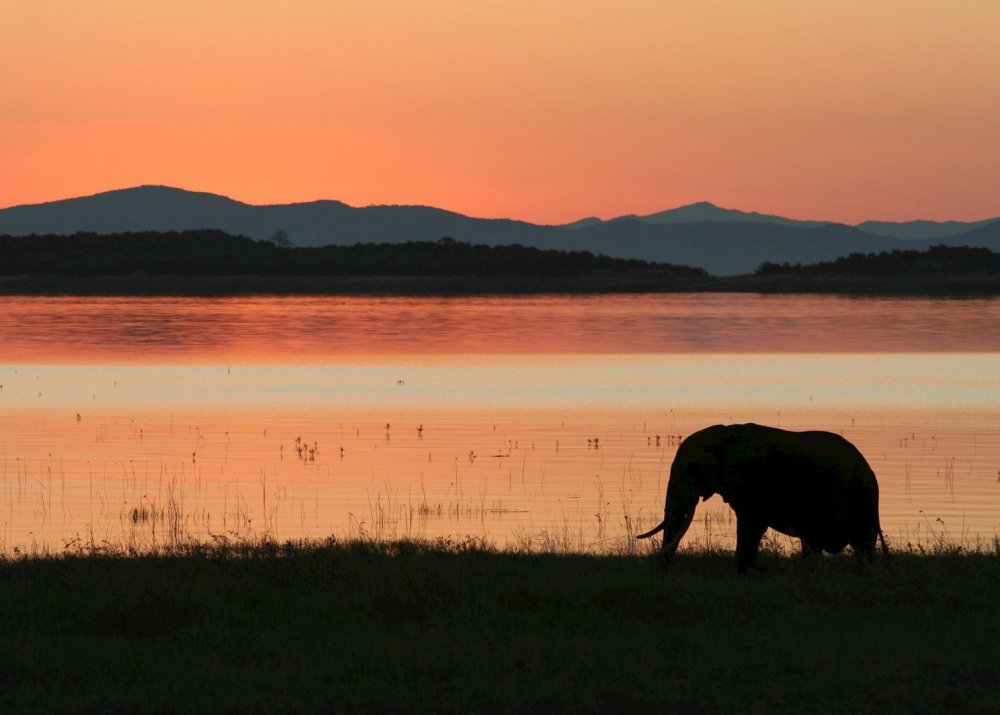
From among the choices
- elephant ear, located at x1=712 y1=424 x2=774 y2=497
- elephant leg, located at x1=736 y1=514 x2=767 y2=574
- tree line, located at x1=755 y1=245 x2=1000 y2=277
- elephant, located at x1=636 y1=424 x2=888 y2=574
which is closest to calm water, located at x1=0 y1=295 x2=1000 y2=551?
elephant, located at x1=636 y1=424 x2=888 y2=574

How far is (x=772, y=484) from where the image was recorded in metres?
13.7

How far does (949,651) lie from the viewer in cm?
1045

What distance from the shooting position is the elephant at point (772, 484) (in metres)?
13.7

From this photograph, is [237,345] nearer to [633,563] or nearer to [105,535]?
[105,535]

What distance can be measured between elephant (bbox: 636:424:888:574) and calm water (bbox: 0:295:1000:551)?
2871 millimetres

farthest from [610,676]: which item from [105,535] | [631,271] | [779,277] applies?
[631,271]

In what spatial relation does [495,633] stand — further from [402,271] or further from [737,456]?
[402,271]

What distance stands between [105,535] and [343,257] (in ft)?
485

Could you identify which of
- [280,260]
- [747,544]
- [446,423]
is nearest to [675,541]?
[747,544]

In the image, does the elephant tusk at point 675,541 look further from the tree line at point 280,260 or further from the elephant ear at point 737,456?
the tree line at point 280,260

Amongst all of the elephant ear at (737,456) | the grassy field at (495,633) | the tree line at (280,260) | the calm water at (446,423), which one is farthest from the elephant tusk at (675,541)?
the tree line at (280,260)

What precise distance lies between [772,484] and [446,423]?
53.1 feet

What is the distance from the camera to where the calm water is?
62.0 feet

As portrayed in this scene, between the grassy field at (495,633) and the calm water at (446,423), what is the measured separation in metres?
3.06
